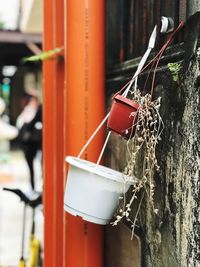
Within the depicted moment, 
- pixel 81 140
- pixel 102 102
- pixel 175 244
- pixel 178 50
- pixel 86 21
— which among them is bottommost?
pixel 175 244

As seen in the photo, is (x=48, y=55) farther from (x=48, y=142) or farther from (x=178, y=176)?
(x=178, y=176)

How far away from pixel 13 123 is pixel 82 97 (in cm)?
1957

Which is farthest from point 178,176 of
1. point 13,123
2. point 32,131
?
point 13,123

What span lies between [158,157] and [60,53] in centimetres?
188

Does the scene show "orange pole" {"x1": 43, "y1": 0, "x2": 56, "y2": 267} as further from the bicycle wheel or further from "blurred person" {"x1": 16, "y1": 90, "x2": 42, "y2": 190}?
"blurred person" {"x1": 16, "y1": 90, "x2": 42, "y2": 190}

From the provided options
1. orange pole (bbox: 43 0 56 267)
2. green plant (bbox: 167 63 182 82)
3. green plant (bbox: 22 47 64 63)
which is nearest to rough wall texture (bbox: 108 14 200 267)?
Result: green plant (bbox: 167 63 182 82)

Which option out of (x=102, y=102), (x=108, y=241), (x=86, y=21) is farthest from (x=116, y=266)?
(x=86, y=21)

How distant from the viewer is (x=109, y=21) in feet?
12.5

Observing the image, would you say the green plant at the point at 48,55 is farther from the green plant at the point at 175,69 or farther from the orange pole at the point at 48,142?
the green plant at the point at 175,69

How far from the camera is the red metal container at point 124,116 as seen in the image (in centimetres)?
241

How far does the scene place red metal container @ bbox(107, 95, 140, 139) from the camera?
2.41 meters

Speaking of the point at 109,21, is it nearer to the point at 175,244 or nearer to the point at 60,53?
the point at 60,53

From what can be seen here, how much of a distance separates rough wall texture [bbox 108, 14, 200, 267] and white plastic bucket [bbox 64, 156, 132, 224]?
19 cm

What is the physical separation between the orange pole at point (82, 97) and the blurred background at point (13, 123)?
2.88m
